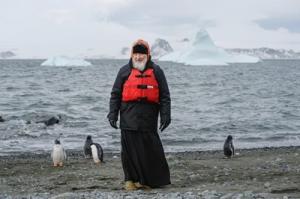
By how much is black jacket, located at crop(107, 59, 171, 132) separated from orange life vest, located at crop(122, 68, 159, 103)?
6 centimetres

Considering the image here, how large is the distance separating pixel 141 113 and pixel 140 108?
0.20 feet

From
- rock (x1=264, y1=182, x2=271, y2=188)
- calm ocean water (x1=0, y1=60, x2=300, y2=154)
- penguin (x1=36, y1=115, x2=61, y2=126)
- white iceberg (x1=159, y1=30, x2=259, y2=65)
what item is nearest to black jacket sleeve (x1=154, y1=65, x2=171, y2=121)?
rock (x1=264, y1=182, x2=271, y2=188)

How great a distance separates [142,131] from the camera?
259 inches

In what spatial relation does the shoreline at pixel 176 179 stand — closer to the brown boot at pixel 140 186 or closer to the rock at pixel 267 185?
the rock at pixel 267 185

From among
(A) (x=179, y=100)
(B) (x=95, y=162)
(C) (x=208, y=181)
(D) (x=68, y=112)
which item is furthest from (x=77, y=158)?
(A) (x=179, y=100)

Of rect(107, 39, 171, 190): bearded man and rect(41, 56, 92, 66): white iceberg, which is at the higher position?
rect(107, 39, 171, 190): bearded man

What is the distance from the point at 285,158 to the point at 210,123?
33.9 ft

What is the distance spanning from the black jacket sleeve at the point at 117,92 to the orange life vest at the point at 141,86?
3.4 inches

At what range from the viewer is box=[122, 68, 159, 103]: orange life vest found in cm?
638

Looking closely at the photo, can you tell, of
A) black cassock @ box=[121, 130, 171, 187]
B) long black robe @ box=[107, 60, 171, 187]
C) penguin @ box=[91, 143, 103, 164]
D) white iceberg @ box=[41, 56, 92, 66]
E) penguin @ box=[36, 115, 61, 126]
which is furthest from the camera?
white iceberg @ box=[41, 56, 92, 66]

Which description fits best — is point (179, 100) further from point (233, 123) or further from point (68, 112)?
point (233, 123)

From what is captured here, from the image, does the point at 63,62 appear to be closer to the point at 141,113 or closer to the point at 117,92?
the point at 117,92

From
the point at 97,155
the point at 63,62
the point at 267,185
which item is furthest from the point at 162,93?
the point at 63,62

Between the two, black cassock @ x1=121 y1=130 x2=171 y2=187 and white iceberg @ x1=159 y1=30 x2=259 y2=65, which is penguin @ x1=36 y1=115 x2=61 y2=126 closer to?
black cassock @ x1=121 y1=130 x2=171 y2=187
